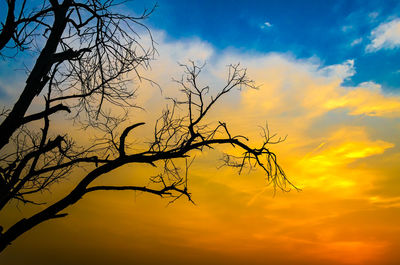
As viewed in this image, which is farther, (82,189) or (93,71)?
→ (93,71)

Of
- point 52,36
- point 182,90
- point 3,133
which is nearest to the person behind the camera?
point 3,133

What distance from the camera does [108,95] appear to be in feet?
20.3

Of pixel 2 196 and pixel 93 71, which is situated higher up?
pixel 93 71

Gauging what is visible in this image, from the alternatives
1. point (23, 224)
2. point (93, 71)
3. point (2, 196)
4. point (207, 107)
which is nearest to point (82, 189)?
point (23, 224)

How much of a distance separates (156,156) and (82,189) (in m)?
1.33

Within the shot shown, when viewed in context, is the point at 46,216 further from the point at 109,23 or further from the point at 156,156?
the point at 109,23

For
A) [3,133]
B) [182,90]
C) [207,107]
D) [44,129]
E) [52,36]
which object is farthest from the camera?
[182,90]

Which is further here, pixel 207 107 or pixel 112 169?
pixel 207 107

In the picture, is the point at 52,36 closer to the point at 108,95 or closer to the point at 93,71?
the point at 93,71

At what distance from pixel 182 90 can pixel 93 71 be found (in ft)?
6.70

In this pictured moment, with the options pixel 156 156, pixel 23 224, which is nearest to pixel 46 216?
pixel 23 224

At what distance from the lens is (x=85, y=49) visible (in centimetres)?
599

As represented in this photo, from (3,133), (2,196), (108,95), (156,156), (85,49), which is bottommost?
(2,196)

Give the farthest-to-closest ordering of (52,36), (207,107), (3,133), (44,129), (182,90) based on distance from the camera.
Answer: (182,90), (207,107), (44,129), (52,36), (3,133)
